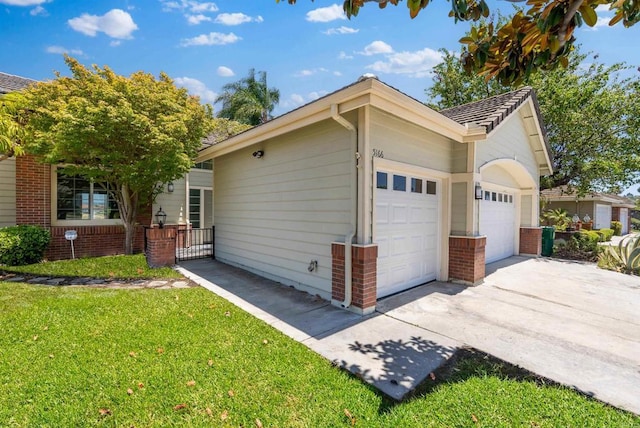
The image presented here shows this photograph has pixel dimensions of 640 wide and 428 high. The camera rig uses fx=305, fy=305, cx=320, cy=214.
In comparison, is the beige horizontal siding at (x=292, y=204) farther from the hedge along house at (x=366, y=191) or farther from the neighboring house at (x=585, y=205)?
the neighboring house at (x=585, y=205)

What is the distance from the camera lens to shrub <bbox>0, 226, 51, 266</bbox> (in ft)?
24.4

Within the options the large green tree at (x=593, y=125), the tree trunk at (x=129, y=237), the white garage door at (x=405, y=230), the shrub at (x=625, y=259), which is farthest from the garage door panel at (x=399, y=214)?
the large green tree at (x=593, y=125)

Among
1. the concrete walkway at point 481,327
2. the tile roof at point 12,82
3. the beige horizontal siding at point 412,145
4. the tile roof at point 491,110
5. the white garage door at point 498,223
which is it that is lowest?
the concrete walkway at point 481,327

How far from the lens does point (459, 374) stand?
10.5ft

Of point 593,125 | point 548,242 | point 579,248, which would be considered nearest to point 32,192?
point 548,242

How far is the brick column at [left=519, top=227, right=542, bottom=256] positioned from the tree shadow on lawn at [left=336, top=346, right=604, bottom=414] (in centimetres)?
892

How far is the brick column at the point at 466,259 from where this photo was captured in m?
6.51

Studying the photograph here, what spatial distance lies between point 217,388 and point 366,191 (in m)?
3.34

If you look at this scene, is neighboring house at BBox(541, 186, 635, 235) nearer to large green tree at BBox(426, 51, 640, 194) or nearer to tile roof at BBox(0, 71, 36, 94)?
large green tree at BBox(426, 51, 640, 194)

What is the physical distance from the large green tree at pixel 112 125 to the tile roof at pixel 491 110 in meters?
7.07

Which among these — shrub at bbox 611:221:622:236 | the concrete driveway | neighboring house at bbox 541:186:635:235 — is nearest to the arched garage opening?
the concrete driveway

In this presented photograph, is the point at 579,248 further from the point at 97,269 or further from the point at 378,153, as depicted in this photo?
the point at 97,269

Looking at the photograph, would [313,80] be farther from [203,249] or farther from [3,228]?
[3,228]

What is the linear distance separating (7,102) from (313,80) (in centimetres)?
1031
